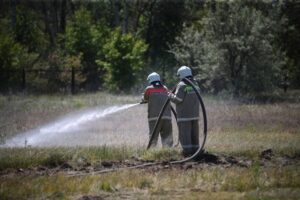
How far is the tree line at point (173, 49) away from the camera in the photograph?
124 ft

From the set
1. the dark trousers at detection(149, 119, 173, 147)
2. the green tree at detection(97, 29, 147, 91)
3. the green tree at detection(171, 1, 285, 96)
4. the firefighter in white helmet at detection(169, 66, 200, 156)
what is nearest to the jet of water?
the dark trousers at detection(149, 119, 173, 147)

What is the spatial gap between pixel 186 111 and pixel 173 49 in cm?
3071

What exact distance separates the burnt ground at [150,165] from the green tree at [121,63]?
28.4 m

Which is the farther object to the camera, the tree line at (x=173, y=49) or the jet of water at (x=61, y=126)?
the tree line at (x=173, y=49)

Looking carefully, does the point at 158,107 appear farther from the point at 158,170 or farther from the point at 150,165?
the point at 158,170

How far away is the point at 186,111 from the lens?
14539mm

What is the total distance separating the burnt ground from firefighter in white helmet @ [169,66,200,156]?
593 mm

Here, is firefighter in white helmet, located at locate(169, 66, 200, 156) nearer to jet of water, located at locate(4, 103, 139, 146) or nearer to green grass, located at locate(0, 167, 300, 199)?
green grass, located at locate(0, 167, 300, 199)

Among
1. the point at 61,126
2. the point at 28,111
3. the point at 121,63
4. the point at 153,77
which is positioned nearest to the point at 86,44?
the point at 121,63

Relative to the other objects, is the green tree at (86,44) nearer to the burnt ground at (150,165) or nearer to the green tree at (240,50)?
the green tree at (240,50)

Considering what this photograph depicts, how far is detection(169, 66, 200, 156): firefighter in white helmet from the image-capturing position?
14.5 meters

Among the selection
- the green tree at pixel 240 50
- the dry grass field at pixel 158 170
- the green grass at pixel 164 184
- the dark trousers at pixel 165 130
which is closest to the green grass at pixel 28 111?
the dry grass field at pixel 158 170

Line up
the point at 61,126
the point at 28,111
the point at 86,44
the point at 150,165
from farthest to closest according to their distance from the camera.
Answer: the point at 86,44
the point at 28,111
the point at 61,126
the point at 150,165

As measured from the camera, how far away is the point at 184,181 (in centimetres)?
1160
